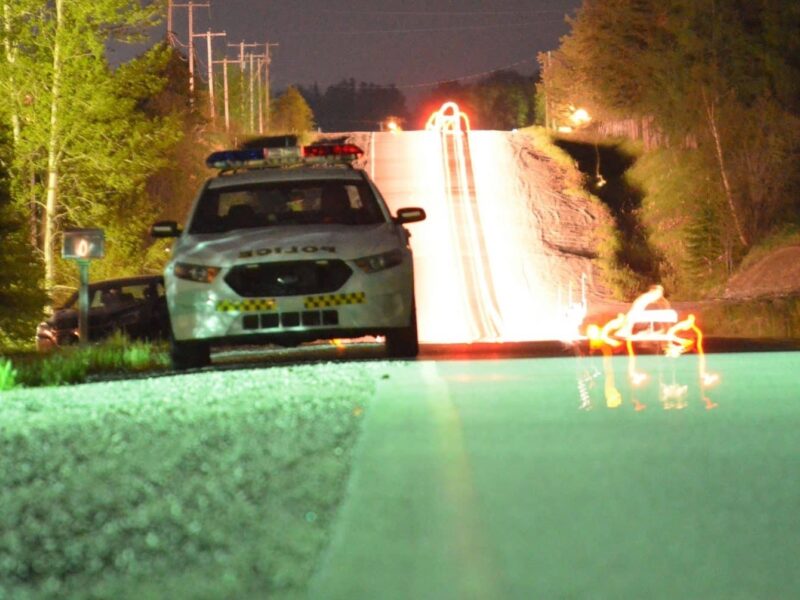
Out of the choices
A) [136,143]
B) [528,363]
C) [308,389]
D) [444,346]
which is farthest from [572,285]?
[308,389]

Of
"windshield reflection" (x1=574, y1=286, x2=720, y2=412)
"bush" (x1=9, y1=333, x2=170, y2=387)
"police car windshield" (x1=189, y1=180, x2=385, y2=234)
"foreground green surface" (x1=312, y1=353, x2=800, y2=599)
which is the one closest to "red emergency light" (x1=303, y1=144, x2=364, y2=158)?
"police car windshield" (x1=189, y1=180, x2=385, y2=234)

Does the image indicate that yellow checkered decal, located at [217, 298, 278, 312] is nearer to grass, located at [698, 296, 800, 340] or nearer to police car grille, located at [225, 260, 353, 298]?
police car grille, located at [225, 260, 353, 298]

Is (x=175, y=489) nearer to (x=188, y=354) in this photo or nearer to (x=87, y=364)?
(x=188, y=354)

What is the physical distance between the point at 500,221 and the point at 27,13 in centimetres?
2579

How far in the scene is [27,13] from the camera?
38688 mm

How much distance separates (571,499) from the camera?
788cm

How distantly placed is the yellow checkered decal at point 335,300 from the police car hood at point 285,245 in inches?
14.2

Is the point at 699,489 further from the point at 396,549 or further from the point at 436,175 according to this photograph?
the point at 436,175

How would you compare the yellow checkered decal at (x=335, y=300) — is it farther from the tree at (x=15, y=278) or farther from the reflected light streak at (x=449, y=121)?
the reflected light streak at (x=449, y=121)

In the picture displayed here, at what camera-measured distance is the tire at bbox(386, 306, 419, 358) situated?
17.0 m

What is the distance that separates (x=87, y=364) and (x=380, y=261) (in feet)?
13.2

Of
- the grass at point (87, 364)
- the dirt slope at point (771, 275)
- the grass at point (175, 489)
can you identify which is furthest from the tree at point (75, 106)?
the grass at point (175, 489)

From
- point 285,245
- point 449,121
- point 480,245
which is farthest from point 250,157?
point 449,121

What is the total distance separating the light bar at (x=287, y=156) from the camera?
1841 cm
